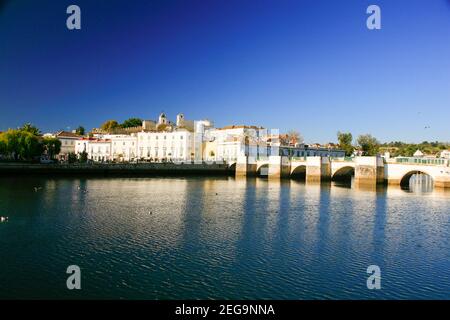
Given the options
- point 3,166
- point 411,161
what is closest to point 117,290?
point 411,161

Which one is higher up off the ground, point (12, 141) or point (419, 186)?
point (12, 141)

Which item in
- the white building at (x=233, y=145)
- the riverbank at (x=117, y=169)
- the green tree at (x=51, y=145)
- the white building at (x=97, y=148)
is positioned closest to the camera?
the riverbank at (x=117, y=169)

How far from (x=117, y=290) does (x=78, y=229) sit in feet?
29.2

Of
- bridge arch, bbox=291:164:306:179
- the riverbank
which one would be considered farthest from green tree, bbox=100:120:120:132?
bridge arch, bbox=291:164:306:179

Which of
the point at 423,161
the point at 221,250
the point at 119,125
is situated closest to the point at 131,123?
the point at 119,125

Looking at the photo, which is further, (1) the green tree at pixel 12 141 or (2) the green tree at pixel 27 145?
(2) the green tree at pixel 27 145

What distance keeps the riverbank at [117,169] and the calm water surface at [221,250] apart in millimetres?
28568

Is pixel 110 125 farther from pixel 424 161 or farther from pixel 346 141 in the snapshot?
pixel 424 161

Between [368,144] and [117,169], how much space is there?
2176 inches

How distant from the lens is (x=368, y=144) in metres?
87.6

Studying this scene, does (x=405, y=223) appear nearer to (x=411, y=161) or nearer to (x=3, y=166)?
(x=411, y=161)

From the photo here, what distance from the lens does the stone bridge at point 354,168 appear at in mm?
43438

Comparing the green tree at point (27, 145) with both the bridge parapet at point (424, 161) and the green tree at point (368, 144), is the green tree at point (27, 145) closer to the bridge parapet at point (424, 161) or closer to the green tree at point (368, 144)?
the bridge parapet at point (424, 161)

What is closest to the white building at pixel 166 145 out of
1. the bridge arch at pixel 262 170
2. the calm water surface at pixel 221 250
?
the bridge arch at pixel 262 170
